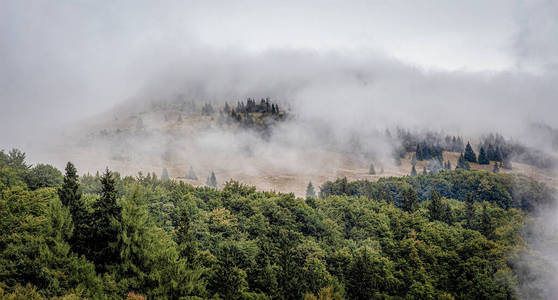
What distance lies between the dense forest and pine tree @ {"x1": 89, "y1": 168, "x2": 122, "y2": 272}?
156 millimetres

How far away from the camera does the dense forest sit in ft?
162

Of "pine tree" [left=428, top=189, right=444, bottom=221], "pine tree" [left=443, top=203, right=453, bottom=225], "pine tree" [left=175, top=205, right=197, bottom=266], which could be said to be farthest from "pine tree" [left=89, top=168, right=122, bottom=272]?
"pine tree" [left=443, top=203, right=453, bottom=225]

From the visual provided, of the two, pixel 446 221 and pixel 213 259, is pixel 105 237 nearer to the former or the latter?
pixel 213 259

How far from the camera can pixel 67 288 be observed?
153 feet

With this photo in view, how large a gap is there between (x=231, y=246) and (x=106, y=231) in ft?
105

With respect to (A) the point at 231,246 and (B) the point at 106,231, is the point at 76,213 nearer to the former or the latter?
(B) the point at 106,231

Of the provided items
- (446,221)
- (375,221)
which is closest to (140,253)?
(375,221)

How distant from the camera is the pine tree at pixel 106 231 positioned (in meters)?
54.2

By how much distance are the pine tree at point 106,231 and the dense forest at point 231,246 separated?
6.1 inches

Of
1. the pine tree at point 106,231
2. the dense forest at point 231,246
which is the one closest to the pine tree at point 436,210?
the dense forest at point 231,246

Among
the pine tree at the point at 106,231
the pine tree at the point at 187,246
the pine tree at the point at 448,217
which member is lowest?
the pine tree at the point at 448,217

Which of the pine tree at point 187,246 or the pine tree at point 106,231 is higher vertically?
the pine tree at point 106,231

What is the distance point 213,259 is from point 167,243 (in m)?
9.92

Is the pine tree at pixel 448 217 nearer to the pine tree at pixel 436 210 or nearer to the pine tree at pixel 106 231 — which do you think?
the pine tree at pixel 436 210
